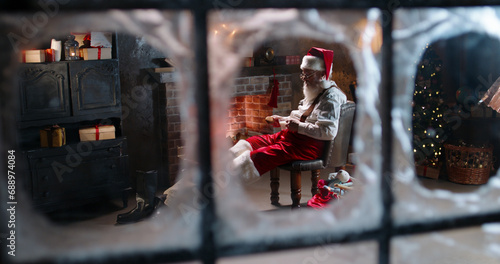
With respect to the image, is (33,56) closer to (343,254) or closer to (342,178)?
(342,178)

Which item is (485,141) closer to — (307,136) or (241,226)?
(307,136)

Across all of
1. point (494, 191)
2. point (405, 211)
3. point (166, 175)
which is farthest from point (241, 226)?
point (166, 175)

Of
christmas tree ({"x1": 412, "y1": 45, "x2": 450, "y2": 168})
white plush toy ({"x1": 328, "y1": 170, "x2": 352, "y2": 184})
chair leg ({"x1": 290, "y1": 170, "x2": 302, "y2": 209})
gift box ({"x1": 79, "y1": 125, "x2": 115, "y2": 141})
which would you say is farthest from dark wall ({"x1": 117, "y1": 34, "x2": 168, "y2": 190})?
christmas tree ({"x1": 412, "y1": 45, "x2": 450, "y2": 168})

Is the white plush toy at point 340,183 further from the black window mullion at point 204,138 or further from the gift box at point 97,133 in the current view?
the black window mullion at point 204,138

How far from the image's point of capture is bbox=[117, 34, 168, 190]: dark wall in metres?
5.11

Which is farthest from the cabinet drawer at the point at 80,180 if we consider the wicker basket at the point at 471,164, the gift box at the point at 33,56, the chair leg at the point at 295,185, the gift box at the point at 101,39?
the wicker basket at the point at 471,164

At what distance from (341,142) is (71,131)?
265cm

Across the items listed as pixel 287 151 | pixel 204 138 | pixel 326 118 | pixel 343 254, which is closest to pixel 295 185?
pixel 287 151

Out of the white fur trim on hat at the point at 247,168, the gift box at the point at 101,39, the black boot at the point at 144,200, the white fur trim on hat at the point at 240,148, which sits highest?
the gift box at the point at 101,39

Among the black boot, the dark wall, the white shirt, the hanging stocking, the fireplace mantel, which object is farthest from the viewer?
the fireplace mantel

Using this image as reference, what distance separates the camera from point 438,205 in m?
0.99

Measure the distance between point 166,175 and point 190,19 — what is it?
475 cm

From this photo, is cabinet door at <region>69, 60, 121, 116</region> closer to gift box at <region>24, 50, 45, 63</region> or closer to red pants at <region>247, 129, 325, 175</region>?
gift box at <region>24, 50, 45, 63</region>

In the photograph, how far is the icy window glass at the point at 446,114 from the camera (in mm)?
971
